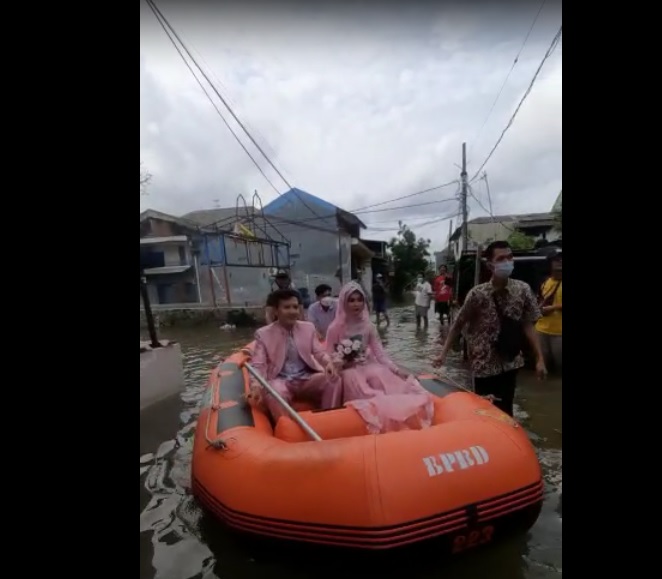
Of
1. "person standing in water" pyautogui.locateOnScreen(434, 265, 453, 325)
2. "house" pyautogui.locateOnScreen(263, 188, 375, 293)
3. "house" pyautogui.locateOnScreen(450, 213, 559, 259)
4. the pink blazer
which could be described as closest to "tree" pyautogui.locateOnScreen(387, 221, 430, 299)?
"house" pyautogui.locateOnScreen(450, 213, 559, 259)

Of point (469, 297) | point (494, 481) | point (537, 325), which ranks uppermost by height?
point (469, 297)

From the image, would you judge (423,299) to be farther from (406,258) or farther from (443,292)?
(406,258)

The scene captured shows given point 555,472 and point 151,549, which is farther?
point 555,472

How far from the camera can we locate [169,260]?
17969 millimetres

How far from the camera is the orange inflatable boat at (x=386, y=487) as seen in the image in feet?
7.37

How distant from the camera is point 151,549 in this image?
2.95 metres

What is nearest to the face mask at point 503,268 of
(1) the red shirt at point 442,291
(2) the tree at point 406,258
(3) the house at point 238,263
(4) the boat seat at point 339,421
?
(4) the boat seat at point 339,421

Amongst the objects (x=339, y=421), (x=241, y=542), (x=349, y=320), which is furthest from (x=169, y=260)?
→ (x=241, y=542)

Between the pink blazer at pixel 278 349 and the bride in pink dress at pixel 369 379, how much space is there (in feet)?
0.46

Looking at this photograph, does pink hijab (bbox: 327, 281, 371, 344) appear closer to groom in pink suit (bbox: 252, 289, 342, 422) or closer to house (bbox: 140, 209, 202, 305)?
groom in pink suit (bbox: 252, 289, 342, 422)

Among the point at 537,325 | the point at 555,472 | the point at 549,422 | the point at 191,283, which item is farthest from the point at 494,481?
the point at 191,283
